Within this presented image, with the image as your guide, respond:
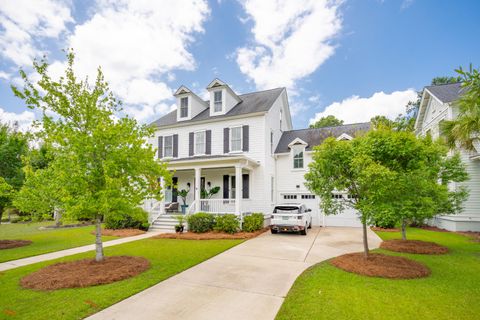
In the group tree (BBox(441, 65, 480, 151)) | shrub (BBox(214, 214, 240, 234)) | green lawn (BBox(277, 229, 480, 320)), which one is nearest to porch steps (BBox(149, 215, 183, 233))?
shrub (BBox(214, 214, 240, 234))

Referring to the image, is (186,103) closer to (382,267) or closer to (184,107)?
(184,107)

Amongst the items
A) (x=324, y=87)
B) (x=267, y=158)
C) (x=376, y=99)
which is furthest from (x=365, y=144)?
(x=376, y=99)

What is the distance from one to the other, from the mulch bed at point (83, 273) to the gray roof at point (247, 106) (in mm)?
11860

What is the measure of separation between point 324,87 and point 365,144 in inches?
692

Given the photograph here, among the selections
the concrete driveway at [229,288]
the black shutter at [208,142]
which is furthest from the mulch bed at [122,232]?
the concrete driveway at [229,288]

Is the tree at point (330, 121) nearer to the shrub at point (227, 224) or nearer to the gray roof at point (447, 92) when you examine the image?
the gray roof at point (447, 92)

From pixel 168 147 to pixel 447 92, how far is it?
1933 centimetres

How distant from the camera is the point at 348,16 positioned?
1372 centimetres

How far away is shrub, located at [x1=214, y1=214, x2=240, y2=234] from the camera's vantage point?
40.9 ft

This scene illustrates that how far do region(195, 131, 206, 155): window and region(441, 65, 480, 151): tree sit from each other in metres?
13.5

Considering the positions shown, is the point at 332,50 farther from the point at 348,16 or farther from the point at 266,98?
the point at 266,98

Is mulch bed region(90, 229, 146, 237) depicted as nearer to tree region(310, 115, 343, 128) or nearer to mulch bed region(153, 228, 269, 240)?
mulch bed region(153, 228, 269, 240)

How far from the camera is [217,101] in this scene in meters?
17.5

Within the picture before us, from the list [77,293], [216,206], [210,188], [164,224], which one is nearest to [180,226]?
[164,224]
